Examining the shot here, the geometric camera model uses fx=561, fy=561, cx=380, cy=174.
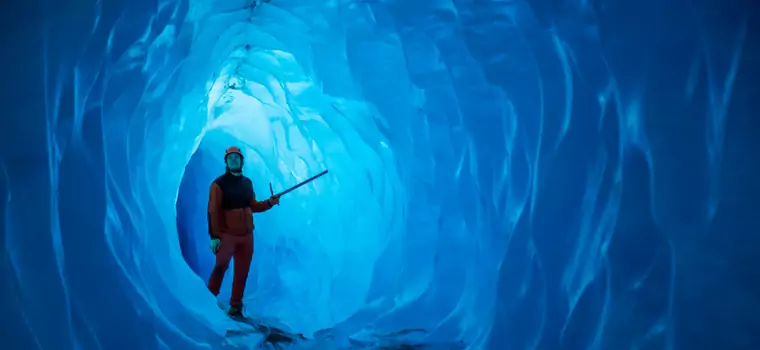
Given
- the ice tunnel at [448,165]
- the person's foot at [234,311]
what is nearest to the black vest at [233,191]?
the ice tunnel at [448,165]

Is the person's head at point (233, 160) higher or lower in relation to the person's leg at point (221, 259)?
higher

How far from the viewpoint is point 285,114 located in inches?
353

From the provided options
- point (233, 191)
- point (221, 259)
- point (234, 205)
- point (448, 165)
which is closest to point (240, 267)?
point (221, 259)

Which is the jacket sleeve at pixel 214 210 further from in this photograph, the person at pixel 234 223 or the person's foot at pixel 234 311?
the person's foot at pixel 234 311

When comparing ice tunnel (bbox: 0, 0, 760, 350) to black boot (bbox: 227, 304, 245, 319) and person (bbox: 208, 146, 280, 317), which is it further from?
person (bbox: 208, 146, 280, 317)

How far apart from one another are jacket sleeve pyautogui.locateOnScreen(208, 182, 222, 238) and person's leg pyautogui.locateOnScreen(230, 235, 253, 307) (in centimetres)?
35

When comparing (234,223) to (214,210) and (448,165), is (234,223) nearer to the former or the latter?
(214,210)

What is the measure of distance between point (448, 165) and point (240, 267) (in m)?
2.66

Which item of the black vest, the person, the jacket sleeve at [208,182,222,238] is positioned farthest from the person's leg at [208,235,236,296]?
the black vest

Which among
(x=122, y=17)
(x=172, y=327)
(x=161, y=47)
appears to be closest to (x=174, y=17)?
(x=161, y=47)

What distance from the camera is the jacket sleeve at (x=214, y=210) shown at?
5.94 meters

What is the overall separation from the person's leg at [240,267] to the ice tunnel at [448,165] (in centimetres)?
55

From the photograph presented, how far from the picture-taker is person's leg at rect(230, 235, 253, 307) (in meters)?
6.18

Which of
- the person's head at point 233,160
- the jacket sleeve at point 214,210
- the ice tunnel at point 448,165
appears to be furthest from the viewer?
the person's head at point 233,160
